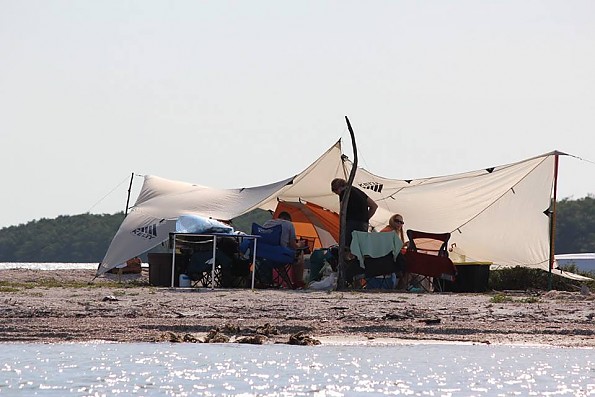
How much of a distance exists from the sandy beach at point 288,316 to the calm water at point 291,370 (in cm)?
37

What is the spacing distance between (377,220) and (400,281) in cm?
265

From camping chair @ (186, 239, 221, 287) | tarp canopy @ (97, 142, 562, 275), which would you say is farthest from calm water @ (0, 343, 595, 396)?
tarp canopy @ (97, 142, 562, 275)

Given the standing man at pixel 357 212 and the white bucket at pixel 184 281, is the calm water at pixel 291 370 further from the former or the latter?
the white bucket at pixel 184 281

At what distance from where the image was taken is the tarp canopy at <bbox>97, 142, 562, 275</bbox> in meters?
14.4

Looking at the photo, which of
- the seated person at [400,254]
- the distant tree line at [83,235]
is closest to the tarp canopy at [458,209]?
the seated person at [400,254]

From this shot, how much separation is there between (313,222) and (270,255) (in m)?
4.05

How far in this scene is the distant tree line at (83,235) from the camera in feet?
153

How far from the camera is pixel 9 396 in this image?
233 inches

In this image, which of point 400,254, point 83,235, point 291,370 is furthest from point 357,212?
point 83,235

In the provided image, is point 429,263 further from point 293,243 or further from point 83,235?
point 83,235

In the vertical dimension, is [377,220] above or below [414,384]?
above

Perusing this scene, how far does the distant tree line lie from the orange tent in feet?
86.3

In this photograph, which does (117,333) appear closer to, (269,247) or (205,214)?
(269,247)

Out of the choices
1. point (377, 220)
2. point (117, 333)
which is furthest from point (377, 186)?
point (117, 333)
